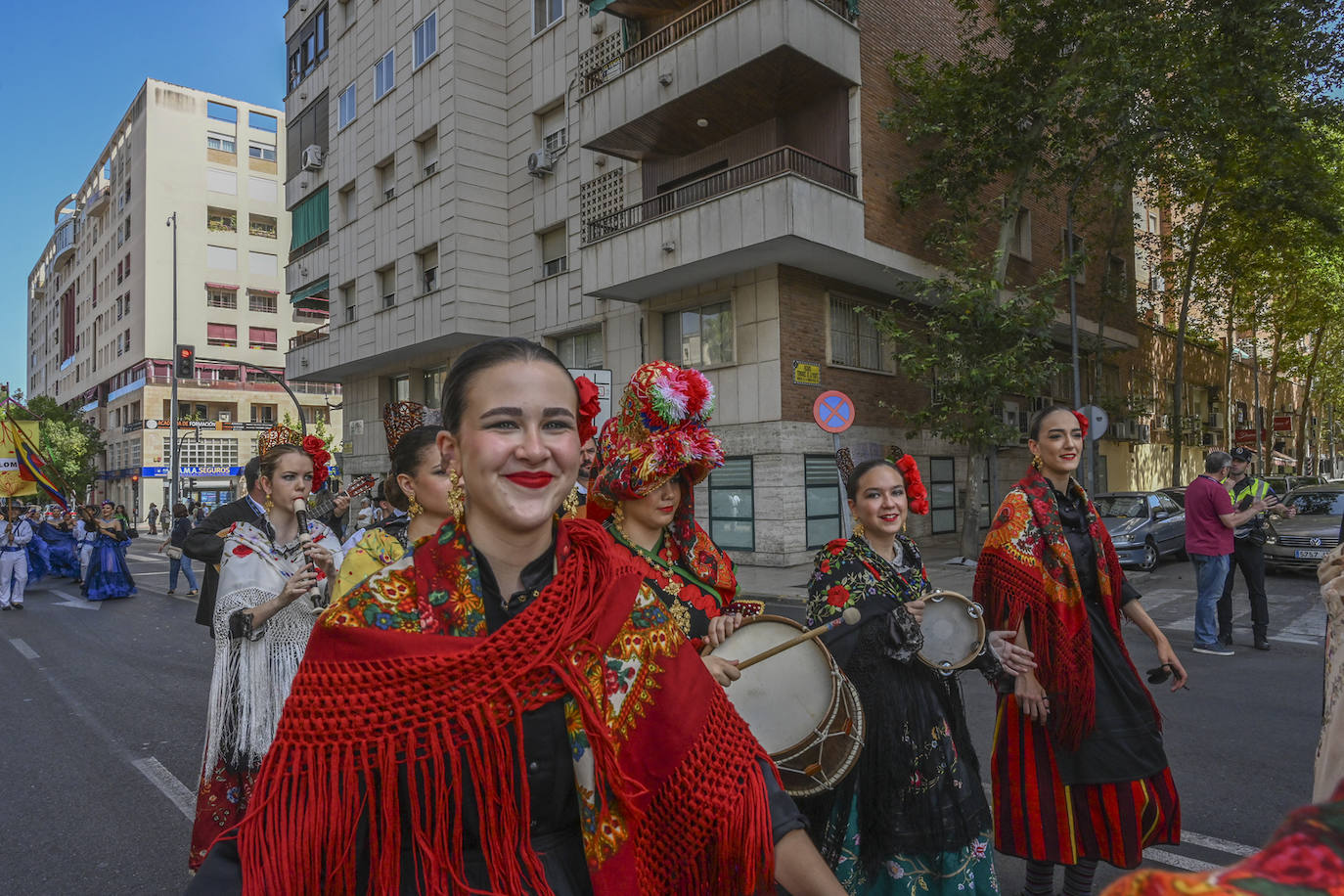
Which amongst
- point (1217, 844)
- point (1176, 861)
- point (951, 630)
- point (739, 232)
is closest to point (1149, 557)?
point (739, 232)

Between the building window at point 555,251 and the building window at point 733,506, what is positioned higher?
the building window at point 555,251

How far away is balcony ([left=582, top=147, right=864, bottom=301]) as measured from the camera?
15.3 meters

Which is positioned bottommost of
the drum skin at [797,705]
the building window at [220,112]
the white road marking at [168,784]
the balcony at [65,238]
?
the white road marking at [168,784]

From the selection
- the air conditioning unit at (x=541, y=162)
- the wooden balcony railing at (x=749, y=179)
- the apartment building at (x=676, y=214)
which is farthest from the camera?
the air conditioning unit at (x=541, y=162)

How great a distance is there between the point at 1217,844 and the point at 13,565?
18102 millimetres

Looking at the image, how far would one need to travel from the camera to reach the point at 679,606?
128 inches

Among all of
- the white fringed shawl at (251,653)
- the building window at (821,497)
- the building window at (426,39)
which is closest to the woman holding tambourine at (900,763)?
the white fringed shawl at (251,653)

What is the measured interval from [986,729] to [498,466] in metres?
5.41

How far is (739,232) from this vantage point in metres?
15.7

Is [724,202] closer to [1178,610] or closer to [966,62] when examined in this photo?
[966,62]

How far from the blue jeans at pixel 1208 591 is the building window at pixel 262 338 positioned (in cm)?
5732

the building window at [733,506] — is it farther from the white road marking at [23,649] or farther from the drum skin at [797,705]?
the drum skin at [797,705]

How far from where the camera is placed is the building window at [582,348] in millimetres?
20781

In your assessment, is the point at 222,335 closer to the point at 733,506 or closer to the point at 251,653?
the point at 733,506
